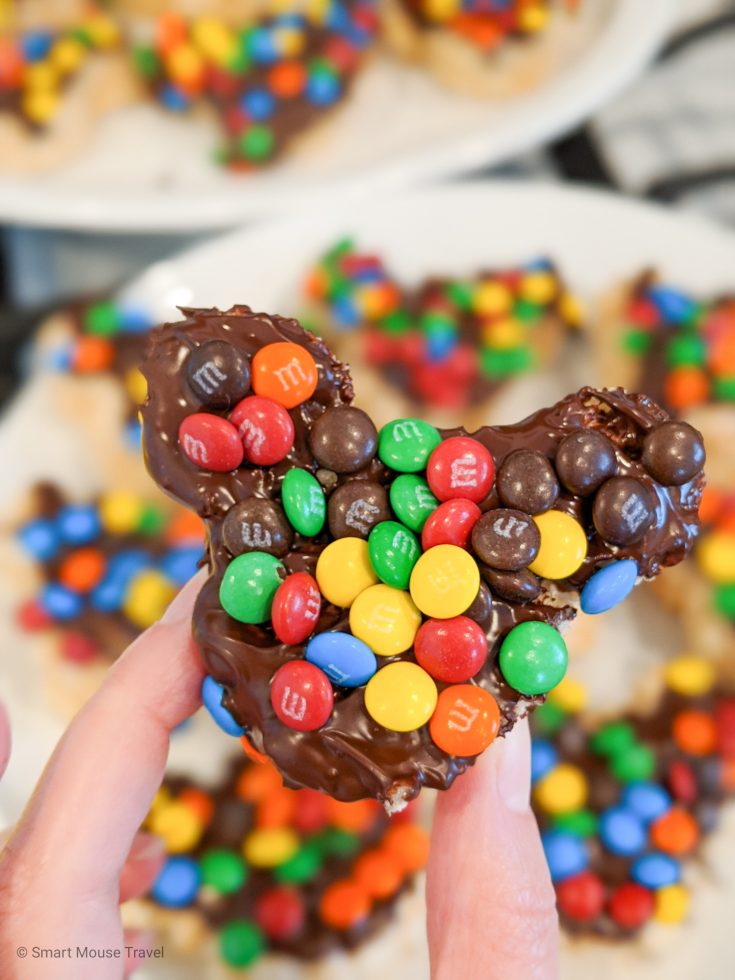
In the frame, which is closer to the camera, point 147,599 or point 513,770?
point 513,770

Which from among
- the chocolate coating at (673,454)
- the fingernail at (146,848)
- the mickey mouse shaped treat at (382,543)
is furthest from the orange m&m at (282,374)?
the fingernail at (146,848)

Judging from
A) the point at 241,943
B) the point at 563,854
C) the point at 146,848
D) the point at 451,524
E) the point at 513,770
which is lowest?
the point at 241,943

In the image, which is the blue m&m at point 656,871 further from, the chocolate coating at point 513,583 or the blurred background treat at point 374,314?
the chocolate coating at point 513,583

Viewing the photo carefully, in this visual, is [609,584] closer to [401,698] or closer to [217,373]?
[401,698]

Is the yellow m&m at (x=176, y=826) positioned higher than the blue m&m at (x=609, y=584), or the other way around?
the blue m&m at (x=609, y=584)

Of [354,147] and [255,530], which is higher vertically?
[255,530]

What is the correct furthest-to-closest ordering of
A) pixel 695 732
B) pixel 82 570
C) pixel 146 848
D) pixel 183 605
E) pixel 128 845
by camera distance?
pixel 82 570 → pixel 695 732 → pixel 146 848 → pixel 183 605 → pixel 128 845

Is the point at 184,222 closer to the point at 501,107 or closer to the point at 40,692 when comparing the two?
the point at 501,107

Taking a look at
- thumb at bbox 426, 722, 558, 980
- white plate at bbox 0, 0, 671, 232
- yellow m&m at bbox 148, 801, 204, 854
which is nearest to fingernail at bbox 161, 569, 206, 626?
thumb at bbox 426, 722, 558, 980

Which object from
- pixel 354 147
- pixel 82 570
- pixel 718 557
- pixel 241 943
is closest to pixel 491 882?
pixel 241 943
